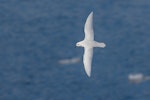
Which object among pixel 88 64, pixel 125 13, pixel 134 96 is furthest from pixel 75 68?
pixel 88 64

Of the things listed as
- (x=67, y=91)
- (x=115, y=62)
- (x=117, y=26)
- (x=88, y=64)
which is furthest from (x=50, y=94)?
(x=88, y=64)

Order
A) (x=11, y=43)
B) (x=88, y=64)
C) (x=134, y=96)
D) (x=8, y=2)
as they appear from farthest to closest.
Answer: (x=8, y=2) → (x=11, y=43) → (x=134, y=96) → (x=88, y=64)

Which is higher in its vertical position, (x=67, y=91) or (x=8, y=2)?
(x=8, y=2)

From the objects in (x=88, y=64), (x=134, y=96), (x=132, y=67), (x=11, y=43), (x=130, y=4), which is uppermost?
(x=130, y=4)

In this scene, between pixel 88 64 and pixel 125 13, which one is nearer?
pixel 88 64

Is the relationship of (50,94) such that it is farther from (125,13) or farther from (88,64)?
(88,64)

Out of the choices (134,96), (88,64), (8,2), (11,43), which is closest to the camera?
(88,64)
